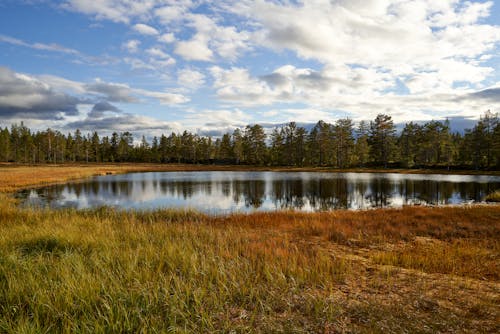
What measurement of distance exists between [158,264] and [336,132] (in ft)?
285

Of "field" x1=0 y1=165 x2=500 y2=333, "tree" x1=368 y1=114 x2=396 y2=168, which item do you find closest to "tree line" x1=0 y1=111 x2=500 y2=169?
"tree" x1=368 y1=114 x2=396 y2=168

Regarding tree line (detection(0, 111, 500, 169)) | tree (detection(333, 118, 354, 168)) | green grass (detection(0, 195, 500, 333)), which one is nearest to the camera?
green grass (detection(0, 195, 500, 333))

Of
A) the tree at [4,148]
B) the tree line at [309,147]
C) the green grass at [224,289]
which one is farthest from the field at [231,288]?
the tree at [4,148]

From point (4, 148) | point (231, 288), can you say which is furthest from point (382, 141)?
point (4, 148)

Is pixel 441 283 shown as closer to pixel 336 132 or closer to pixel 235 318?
pixel 235 318

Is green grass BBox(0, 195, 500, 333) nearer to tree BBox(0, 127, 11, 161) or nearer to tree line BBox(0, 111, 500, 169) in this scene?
tree line BBox(0, 111, 500, 169)

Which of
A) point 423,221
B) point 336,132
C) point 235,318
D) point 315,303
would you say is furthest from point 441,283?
point 336,132

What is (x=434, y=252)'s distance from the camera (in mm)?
9477

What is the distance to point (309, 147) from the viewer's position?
92250 millimetres

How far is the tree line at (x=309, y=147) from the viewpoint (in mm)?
73688

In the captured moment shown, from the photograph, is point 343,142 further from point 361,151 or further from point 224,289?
point 224,289

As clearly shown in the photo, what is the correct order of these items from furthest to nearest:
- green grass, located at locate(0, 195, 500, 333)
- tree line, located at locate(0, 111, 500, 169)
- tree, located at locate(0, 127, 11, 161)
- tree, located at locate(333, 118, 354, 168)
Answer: tree, located at locate(0, 127, 11, 161)
tree, located at locate(333, 118, 354, 168)
tree line, located at locate(0, 111, 500, 169)
green grass, located at locate(0, 195, 500, 333)

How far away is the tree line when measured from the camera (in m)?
73.7

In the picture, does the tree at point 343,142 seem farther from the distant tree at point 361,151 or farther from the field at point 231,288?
the field at point 231,288
